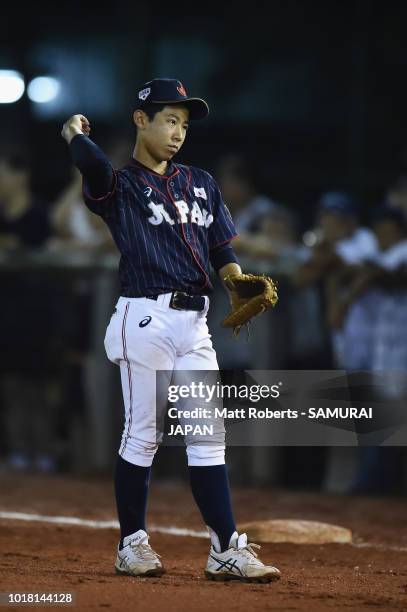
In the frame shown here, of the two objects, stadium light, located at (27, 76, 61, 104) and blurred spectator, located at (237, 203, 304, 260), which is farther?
stadium light, located at (27, 76, 61, 104)

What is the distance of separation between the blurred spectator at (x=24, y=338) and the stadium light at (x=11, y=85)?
290cm

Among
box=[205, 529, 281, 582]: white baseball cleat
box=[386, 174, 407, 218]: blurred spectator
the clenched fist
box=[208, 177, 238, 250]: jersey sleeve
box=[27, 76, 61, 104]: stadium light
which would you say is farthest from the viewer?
box=[27, 76, 61, 104]: stadium light

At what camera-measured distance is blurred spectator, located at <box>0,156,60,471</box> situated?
8.88m

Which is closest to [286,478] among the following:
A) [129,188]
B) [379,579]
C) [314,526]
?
[314,526]

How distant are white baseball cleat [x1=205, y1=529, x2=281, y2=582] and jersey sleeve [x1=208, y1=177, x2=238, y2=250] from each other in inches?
41.2

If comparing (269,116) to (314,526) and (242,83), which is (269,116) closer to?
(242,83)

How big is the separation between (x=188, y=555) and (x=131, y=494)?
0.95m

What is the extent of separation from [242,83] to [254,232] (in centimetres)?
317

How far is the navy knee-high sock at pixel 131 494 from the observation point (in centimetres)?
443

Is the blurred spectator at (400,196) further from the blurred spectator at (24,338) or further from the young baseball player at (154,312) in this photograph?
the young baseball player at (154,312)

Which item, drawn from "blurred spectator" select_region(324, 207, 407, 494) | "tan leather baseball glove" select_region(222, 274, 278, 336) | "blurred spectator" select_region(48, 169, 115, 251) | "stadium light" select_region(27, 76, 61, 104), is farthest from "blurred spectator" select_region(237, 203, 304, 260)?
"tan leather baseball glove" select_region(222, 274, 278, 336)

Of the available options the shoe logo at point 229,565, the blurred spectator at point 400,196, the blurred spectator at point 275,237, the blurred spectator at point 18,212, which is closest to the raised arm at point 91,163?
the shoe logo at point 229,565

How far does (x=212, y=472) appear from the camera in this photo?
14.4 ft

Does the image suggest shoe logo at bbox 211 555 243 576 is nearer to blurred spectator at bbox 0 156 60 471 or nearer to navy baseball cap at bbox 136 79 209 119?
navy baseball cap at bbox 136 79 209 119
